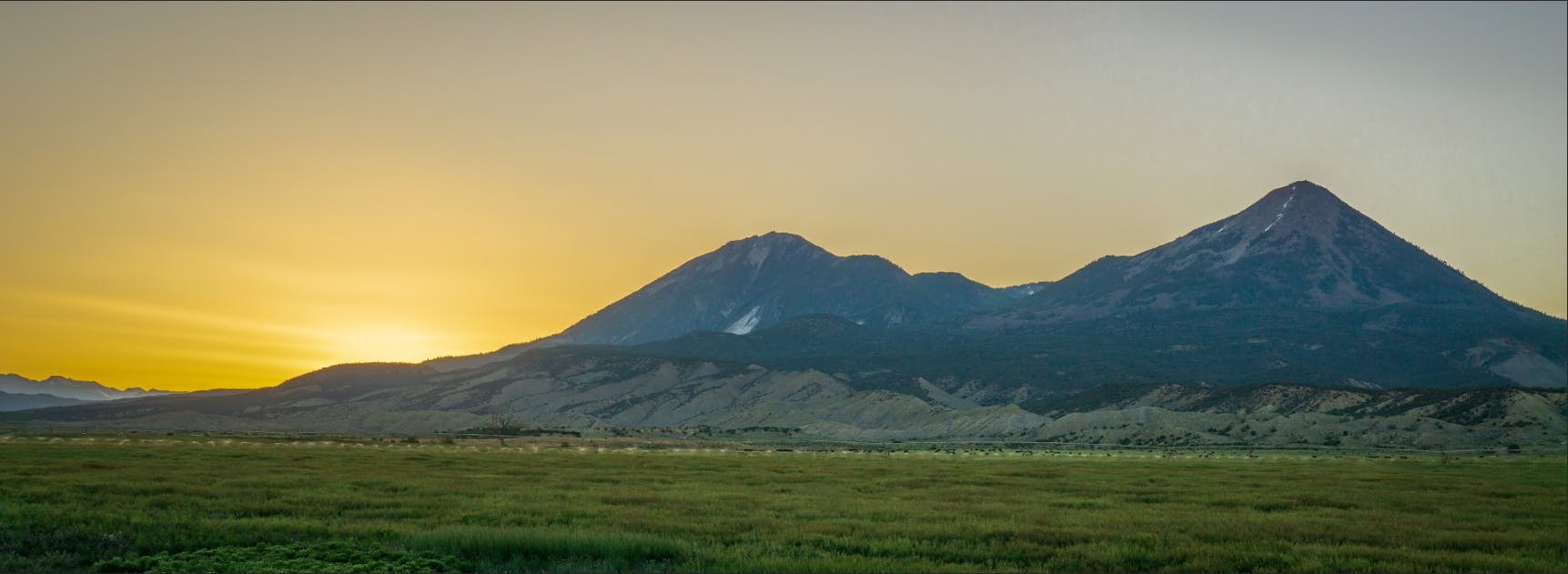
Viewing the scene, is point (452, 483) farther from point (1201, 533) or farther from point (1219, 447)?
point (1219, 447)

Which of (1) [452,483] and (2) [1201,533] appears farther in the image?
(1) [452,483]

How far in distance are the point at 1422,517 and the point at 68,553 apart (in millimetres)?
37590

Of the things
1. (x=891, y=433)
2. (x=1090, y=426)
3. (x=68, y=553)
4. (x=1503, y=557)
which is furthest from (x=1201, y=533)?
(x=891, y=433)

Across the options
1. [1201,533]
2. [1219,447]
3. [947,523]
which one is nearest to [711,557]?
[947,523]

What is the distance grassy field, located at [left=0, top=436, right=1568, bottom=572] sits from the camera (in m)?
22.7

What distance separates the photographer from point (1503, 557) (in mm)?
23297

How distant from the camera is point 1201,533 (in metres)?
27.5

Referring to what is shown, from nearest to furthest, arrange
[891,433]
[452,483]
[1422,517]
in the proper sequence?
[1422,517]
[452,483]
[891,433]

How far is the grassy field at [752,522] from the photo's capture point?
892 inches

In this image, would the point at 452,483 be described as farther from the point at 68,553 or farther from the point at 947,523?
the point at 947,523

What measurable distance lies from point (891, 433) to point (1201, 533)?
17337 cm

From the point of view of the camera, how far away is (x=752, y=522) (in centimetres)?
2916

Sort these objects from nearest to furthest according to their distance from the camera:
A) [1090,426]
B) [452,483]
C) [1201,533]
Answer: [1201,533], [452,483], [1090,426]

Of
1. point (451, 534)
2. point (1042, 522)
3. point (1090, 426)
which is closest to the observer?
point (451, 534)
